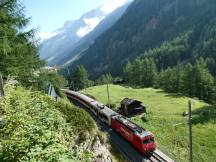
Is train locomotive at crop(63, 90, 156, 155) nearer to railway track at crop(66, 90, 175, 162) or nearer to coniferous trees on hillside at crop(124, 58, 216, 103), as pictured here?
railway track at crop(66, 90, 175, 162)

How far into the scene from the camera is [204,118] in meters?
56.0

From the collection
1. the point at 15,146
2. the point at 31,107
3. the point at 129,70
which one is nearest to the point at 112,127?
the point at 31,107

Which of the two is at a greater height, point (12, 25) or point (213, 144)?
point (12, 25)

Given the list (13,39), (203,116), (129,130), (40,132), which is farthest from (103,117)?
(40,132)

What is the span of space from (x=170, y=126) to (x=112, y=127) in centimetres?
1092

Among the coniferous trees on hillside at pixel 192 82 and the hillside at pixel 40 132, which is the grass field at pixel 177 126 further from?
the hillside at pixel 40 132

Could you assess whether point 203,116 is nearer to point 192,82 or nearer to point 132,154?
point 132,154

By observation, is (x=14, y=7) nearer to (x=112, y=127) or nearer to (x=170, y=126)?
(x=112, y=127)

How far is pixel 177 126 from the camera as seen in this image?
52062 millimetres

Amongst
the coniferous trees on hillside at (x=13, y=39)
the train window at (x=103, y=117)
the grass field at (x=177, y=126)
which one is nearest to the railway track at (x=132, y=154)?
the grass field at (x=177, y=126)

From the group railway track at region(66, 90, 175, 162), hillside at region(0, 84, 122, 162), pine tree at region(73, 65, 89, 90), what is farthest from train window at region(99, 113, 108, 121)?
pine tree at region(73, 65, 89, 90)

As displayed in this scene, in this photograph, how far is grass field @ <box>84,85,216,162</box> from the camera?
4323 cm

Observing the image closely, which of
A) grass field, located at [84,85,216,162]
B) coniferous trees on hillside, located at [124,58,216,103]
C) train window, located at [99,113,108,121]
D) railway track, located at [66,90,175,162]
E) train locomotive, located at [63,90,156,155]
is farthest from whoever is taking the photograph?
coniferous trees on hillside, located at [124,58,216,103]

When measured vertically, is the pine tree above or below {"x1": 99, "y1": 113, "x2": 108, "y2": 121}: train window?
above
